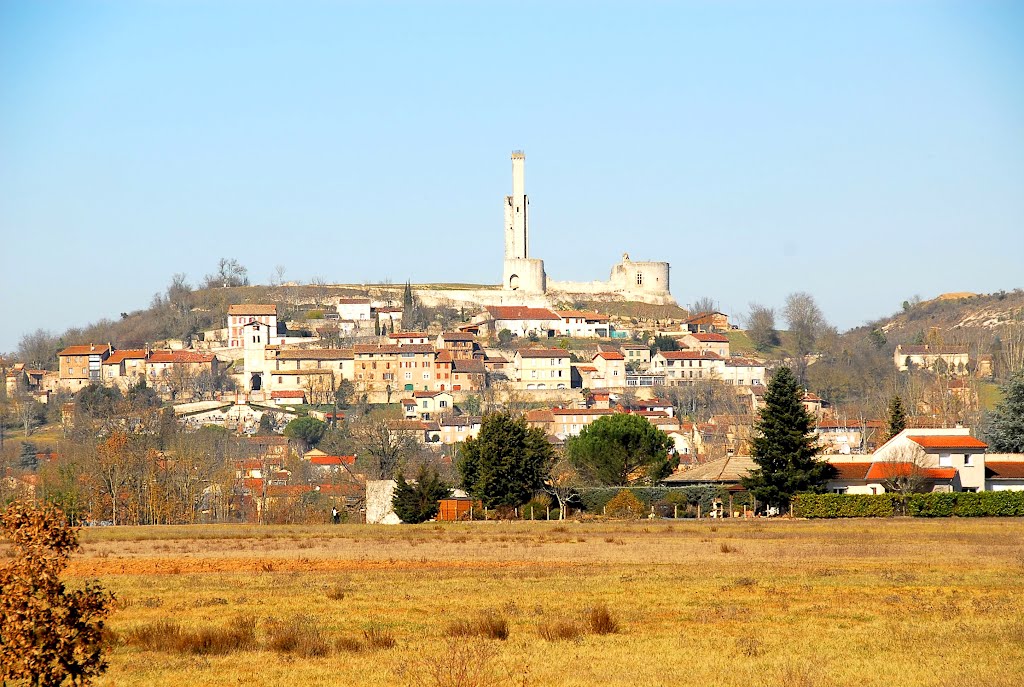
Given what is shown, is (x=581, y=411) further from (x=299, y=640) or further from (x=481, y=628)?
(x=299, y=640)

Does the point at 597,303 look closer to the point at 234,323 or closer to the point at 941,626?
the point at 234,323

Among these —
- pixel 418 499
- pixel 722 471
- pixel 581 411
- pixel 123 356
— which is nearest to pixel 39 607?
pixel 418 499

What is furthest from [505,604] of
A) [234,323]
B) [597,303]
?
[597,303]

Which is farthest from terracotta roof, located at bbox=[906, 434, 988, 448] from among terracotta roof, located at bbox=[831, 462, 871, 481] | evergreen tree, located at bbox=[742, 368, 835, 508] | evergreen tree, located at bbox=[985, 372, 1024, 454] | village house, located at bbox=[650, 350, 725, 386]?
village house, located at bbox=[650, 350, 725, 386]

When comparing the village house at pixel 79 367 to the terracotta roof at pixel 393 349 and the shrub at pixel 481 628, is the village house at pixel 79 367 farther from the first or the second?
the shrub at pixel 481 628

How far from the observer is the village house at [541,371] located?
5551 inches

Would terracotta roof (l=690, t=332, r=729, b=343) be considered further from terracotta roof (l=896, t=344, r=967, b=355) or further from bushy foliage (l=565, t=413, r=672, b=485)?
bushy foliage (l=565, t=413, r=672, b=485)

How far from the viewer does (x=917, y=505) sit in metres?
41.9

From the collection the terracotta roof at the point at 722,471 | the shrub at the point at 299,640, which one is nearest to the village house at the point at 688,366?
the terracotta roof at the point at 722,471

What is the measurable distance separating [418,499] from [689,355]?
354ft

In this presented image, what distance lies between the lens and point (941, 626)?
18.4 metres

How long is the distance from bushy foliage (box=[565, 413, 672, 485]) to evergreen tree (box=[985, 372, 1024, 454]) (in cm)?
1267

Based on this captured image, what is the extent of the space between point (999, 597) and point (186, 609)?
39.3ft

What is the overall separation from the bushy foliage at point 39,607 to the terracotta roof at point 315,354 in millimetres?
132060
